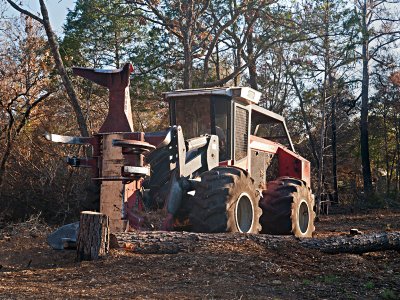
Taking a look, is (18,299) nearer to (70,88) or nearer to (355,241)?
(355,241)

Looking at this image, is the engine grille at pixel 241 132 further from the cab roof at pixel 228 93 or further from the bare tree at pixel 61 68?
the bare tree at pixel 61 68

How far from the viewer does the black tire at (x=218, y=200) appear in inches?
335

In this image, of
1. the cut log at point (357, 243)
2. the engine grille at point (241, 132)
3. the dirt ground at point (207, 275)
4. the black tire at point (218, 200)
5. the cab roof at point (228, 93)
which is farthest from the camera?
the engine grille at point (241, 132)

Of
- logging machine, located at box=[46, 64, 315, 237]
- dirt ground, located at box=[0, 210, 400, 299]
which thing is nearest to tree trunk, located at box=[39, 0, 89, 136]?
logging machine, located at box=[46, 64, 315, 237]

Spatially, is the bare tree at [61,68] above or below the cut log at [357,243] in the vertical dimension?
above

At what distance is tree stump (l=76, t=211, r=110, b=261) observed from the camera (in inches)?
286

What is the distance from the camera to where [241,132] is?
10.9 meters

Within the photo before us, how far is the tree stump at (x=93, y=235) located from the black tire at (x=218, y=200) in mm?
1665

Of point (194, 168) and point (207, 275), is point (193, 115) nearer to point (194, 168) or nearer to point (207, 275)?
point (194, 168)

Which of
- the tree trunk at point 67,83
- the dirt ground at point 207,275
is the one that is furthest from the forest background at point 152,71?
the dirt ground at point 207,275

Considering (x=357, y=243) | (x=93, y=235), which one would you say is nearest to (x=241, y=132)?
(x=357, y=243)

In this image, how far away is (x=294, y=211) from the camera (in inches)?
429

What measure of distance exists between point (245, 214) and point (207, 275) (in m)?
3.26

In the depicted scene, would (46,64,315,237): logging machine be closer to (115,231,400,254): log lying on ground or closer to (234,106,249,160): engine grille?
(234,106,249,160): engine grille
